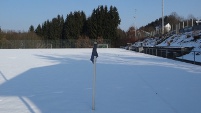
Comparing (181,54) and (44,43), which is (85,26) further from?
(181,54)

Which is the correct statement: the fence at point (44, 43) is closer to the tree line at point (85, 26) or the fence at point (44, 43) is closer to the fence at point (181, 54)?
the tree line at point (85, 26)

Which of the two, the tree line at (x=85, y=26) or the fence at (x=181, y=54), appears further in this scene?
the tree line at (x=85, y=26)

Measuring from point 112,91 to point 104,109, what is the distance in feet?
7.68

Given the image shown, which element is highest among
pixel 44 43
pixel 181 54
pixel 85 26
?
pixel 85 26

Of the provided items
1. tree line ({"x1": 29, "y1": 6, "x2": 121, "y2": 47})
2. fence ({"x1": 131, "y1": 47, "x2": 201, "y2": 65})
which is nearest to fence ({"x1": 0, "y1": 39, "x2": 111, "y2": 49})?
tree line ({"x1": 29, "y1": 6, "x2": 121, "y2": 47})

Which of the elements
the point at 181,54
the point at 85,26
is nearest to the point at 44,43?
the point at 85,26

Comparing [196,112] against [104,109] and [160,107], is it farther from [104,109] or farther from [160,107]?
[104,109]

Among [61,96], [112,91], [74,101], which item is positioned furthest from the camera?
[112,91]

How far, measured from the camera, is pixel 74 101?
7.70 metres

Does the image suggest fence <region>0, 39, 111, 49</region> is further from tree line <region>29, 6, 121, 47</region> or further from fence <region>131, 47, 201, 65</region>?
fence <region>131, 47, 201, 65</region>

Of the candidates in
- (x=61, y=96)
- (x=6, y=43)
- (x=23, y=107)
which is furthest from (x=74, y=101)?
(x=6, y=43)

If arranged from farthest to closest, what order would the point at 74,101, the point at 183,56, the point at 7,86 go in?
1. the point at 183,56
2. the point at 7,86
3. the point at 74,101

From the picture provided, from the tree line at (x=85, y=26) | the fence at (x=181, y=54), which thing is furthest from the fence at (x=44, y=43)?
the fence at (x=181, y=54)

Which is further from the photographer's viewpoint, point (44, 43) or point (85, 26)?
point (85, 26)
